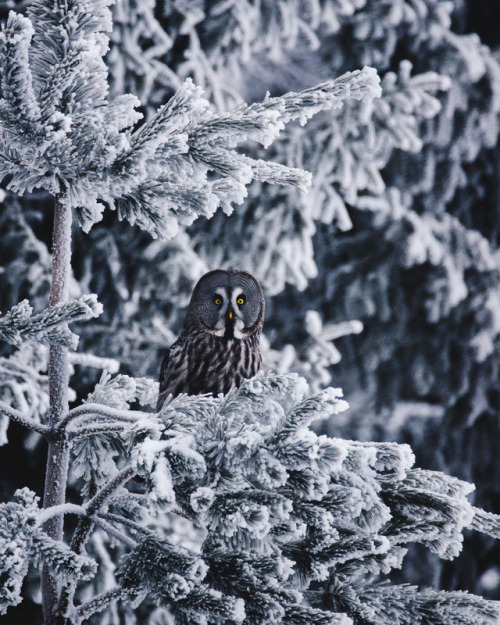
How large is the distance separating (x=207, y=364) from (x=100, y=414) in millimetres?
1287

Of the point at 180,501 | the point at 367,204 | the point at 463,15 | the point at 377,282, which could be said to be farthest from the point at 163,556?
the point at 463,15

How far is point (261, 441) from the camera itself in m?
0.88

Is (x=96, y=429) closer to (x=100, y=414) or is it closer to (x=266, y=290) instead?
(x=100, y=414)

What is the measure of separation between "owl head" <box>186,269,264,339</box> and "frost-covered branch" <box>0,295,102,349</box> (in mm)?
1396

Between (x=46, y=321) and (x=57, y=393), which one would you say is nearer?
(x=46, y=321)

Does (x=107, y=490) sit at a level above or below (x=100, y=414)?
below

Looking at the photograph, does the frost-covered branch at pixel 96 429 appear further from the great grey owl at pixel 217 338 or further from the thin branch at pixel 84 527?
the great grey owl at pixel 217 338

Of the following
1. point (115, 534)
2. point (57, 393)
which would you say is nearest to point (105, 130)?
point (57, 393)

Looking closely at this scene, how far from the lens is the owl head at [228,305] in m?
2.39

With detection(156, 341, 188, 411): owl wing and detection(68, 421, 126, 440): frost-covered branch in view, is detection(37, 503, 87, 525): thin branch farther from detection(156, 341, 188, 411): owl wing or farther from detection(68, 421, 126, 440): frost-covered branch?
detection(156, 341, 188, 411): owl wing

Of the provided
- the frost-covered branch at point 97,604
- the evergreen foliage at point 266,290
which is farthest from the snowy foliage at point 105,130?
the frost-covered branch at point 97,604

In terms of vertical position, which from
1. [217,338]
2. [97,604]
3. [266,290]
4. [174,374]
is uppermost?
[266,290]

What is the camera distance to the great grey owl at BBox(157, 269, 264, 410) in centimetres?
232

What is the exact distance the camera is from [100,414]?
1.08m
